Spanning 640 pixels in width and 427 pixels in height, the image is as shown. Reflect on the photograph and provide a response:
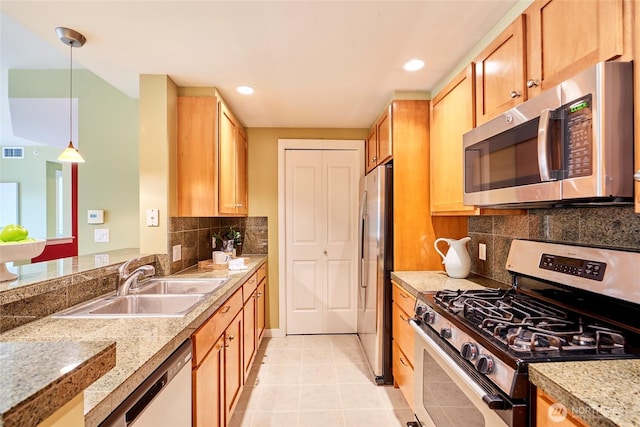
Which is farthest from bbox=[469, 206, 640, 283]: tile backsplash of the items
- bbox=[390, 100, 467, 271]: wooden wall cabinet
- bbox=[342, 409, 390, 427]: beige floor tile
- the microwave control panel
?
bbox=[342, 409, 390, 427]: beige floor tile

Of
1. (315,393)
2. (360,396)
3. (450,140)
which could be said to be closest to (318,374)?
(315,393)

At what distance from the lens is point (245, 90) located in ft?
8.04

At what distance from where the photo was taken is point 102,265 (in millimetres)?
1707

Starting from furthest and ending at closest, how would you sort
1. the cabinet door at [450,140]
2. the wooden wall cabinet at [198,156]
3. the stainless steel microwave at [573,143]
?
the wooden wall cabinet at [198,156]
the cabinet door at [450,140]
the stainless steel microwave at [573,143]

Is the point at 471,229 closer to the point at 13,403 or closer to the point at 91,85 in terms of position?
the point at 13,403

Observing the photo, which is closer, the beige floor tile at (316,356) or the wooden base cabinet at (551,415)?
the wooden base cabinet at (551,415)

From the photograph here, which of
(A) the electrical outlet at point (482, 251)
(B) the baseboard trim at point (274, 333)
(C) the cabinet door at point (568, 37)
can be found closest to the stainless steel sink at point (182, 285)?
(B) the baseboard trim at point (274, 333)

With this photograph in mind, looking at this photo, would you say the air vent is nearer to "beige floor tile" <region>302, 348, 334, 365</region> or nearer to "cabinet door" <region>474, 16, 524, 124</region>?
"beige floor tile" <region>302, 348, 334, 365</region>

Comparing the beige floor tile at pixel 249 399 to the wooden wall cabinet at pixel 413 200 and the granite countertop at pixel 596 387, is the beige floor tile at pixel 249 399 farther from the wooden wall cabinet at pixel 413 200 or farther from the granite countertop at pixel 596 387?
the granite countertop at pixel 596 387

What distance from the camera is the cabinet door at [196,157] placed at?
231 centimetres

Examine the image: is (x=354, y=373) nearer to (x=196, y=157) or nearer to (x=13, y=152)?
(x=196, y=157)

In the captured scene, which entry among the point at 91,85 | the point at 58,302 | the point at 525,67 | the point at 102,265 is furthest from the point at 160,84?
the point at 525,67

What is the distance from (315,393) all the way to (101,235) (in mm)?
2157

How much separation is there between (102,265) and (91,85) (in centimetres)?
174
